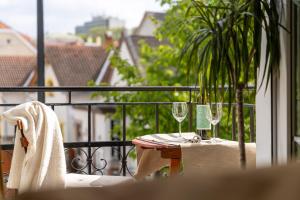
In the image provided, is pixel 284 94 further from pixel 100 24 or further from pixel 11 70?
pixel 100 24

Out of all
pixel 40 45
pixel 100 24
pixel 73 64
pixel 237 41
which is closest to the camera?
pixel 237 41

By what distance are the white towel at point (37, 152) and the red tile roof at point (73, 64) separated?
10.6 meters

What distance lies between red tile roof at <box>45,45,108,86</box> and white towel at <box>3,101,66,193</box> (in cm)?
1060

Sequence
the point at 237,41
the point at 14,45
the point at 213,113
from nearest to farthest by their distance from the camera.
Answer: the point at 237,41
the point at 213,113
the point at 14,45

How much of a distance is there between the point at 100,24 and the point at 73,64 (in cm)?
391

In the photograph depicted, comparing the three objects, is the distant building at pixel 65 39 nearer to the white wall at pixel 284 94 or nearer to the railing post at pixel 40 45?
the railing post at pixel 40 45

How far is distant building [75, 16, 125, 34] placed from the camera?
1756cm

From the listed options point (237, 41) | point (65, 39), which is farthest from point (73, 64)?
point (237, 41)

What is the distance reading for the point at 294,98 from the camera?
96.0 inches

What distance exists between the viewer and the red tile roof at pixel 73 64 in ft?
45.3

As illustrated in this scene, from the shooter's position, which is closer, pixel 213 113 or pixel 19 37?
pixel 213 113

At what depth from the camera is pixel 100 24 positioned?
1758 centimetres

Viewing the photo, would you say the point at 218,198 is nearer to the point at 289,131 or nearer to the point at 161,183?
the point at 161,183

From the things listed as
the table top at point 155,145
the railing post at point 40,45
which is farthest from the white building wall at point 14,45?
the table top at point 155,145
